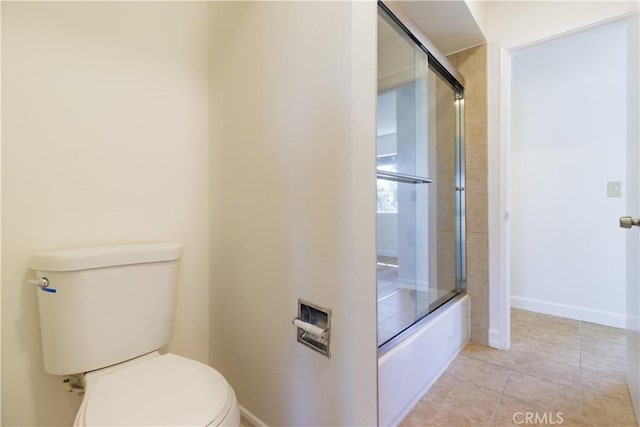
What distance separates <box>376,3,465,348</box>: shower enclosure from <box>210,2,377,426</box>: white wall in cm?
34

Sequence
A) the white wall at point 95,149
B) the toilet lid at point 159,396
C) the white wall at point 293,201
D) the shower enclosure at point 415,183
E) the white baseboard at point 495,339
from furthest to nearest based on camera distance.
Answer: the white baseboard at point 495,339, the shower enclosure at point 415,183, the white wall at point 95,149, the white wall at point 293,201, the toilet lid at point 159,396

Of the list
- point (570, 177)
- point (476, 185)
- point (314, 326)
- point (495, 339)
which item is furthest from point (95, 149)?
point (570, 177)

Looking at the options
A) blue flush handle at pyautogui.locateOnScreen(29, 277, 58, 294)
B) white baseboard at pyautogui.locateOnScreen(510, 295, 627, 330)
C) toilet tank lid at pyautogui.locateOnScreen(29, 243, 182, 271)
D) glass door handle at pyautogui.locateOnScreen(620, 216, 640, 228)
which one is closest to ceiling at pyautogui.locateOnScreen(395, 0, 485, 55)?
glass door handle at pyautogui.locateOnScreen(620, 216, 640, 228)

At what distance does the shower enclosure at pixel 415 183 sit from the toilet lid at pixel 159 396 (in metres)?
0.62

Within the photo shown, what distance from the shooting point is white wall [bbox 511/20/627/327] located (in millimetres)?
2008

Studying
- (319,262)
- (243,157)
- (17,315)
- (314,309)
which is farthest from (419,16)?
(17,315)

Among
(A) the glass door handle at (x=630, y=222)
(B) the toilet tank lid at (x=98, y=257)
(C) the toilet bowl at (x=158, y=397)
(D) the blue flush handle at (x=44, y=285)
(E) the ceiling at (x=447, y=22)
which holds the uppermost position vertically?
(E) the ceiling at (x=447, y=22)

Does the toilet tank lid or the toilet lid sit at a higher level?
the toilet tank lid

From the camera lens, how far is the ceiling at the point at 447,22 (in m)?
1.39

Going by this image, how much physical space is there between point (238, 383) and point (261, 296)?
0.46m

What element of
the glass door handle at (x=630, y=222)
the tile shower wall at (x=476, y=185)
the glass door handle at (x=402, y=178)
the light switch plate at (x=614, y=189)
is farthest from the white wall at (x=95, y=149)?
the light switch plate at (x=614, y=189)

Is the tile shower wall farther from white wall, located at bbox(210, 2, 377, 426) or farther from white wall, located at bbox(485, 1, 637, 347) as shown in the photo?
white wall, located at bbox(210, 2, 377, 426)

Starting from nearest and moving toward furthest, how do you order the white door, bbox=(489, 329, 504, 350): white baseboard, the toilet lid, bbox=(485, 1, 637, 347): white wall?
the toilet lid → the white door → bbox=(485, 1, 637, 347): white wall → bbox=(489, 329, 504, 350): white baseboard

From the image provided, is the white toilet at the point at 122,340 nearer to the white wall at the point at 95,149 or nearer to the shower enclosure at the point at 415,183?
the white wall at the point at 95,149
